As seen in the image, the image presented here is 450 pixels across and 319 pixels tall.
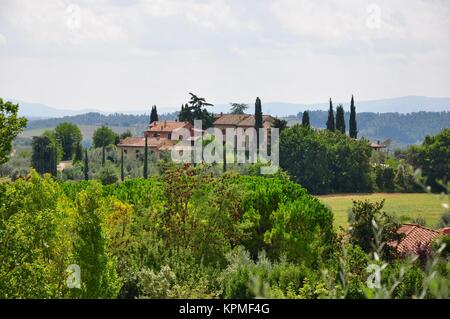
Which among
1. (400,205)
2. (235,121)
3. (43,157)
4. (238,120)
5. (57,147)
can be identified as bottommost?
(400,205)

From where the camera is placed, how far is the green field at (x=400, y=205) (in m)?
70.9

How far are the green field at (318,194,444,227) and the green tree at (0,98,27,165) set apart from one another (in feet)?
168

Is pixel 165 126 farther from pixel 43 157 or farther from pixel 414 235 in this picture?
pixel 414 235

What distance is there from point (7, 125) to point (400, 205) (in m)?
66.7

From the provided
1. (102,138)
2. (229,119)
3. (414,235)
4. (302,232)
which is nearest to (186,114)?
(229,119)

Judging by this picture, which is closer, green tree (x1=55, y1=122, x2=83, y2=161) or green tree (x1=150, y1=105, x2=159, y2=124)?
green tree (x1=150, y1=105, x2=159, y2=124)

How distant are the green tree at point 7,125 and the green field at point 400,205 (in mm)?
51296

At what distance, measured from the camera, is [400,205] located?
79.8m

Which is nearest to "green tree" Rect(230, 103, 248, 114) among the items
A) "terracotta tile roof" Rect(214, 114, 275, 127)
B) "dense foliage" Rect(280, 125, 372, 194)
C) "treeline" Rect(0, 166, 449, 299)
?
"terracotta tile roof" Rect(214, 114, 275, 127)

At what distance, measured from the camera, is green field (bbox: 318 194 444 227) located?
70.9 metres

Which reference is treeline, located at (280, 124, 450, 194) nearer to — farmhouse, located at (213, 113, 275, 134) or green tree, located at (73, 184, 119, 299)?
farmhouse, located at (213, 113, 275, 134)

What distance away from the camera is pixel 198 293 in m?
19.8
